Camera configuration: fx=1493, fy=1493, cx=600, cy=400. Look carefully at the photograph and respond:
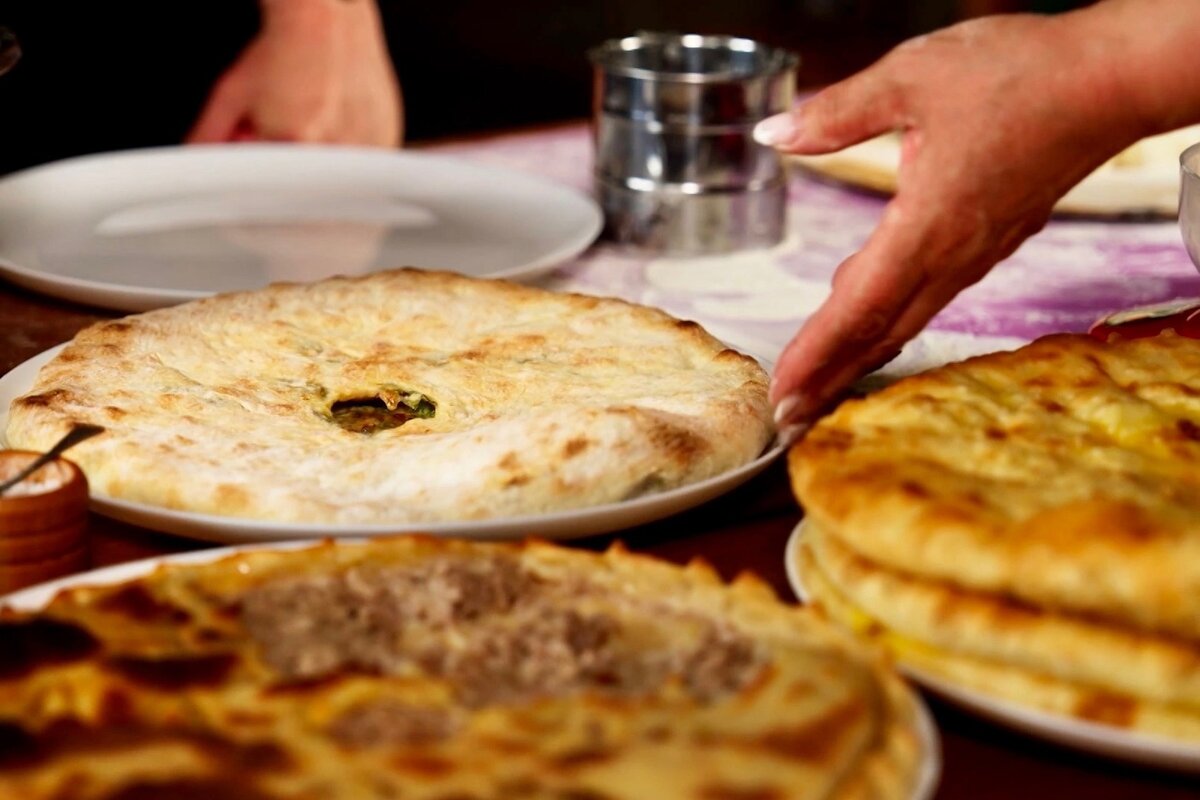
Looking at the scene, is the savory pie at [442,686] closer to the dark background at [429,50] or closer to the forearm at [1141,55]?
the forearm at [1141,55]

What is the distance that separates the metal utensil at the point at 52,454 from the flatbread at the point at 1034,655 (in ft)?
1.95

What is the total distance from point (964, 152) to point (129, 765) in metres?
0.85

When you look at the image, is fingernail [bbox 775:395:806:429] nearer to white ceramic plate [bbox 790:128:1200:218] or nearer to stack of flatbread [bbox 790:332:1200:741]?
stack of flatbread [bbox 790:332:1200:741]

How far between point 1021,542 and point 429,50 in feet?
14.4

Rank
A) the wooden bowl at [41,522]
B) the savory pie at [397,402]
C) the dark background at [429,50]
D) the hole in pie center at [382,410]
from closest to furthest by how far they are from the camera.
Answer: the wooden bowl at [41,522]
the savory pie at [397,402]
the hole in pie center at [382,410]
the dark background at [429,50]

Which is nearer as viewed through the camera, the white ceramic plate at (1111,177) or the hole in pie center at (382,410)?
the hole in pie center at (382,410)

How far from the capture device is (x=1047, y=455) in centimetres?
116

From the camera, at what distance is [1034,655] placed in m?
0.94

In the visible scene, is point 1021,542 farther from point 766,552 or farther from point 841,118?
point 841,118

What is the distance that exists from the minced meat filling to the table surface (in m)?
0.19

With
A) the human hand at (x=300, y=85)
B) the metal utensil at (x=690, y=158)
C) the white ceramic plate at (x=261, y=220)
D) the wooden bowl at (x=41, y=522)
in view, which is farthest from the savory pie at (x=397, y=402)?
the human hand at (x=300, y=85)

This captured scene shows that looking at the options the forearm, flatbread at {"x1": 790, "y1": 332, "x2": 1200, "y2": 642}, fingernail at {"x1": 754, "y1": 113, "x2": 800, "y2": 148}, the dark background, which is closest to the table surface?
flatbread at {"x1": 790, "y1": 332, "x2": 1200, "y2": 642}

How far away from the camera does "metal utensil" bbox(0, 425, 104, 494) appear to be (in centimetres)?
112

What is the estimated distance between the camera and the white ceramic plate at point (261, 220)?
2076mm
